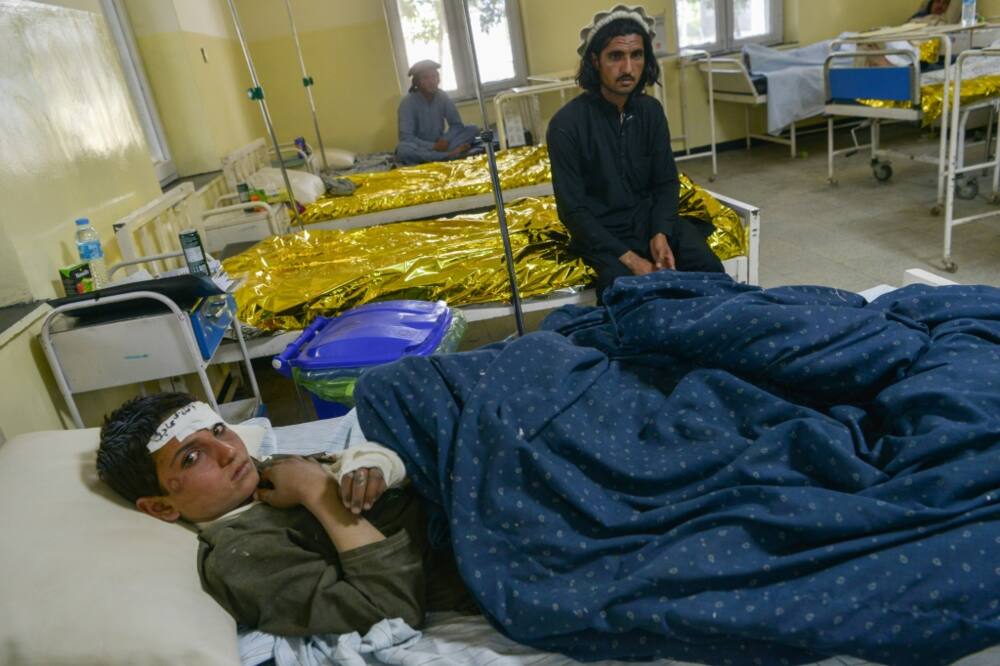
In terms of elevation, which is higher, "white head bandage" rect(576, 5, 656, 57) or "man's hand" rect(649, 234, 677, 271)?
"white head bandage" rect(576, 5, 656, 57)

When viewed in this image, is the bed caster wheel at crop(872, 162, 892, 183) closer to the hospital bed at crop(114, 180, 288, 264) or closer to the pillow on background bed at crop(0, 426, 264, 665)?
the hospital bed at crop(114, 180, 288, 264)

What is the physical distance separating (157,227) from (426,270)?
1.05m

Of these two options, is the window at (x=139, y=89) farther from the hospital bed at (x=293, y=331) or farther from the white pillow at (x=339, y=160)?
the white pillow at (x=339, y=160)

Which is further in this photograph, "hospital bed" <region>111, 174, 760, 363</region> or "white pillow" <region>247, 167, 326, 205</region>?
"white pillow" <region>247, 167, 326, 205</region>

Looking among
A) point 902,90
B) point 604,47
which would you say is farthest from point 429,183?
point 902,90

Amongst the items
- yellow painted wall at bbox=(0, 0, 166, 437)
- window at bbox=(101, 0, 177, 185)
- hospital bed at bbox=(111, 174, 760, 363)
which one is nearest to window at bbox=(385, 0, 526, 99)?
window at bbox=(101, 0, 177, 185)

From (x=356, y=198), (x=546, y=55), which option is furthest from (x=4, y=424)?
(x=546, y=55)

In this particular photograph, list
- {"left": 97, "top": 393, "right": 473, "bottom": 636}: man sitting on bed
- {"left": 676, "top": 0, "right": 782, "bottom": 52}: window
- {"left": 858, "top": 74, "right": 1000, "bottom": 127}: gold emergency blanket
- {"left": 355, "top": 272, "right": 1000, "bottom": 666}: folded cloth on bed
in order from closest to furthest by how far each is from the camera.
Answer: {"left": 355, "top": 272, "right": 1000, "bottom": 666}: folded cloth on bed < {"left": 97, "top": 393, "right": 473, "bottom": 636}: man sitting on bed < {"left": 858, "top": 74, "right": 1000, "bottom": 127}: gold emergency blanket < {"left": 676, "top": 0, "right": 782, "bottom": 52}: window

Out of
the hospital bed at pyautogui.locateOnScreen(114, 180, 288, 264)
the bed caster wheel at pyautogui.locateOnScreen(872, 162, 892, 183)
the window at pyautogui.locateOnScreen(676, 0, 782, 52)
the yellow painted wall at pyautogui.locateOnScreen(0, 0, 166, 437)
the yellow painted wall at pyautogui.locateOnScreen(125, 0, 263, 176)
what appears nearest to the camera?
the yellow painted wall at pyautogui.locateOnScreen(0, 0, 166, 437)

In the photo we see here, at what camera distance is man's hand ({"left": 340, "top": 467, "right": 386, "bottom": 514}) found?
1.13 m

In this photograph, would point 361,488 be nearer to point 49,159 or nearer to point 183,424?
point 183,424

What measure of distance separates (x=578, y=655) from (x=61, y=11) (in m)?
2.49

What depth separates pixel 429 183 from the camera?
416 centimetres

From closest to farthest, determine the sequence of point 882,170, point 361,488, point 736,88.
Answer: point 361,488 → point 882,170 → point 736,88
